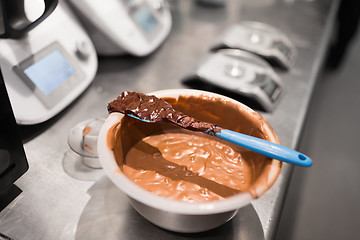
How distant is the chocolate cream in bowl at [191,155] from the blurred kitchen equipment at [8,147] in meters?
0.19

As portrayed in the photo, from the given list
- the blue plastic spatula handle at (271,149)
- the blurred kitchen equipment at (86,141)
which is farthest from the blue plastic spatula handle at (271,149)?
the blurred kitchen equipment at (86,141)

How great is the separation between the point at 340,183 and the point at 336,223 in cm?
29

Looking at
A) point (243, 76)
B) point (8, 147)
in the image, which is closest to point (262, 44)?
point (243, 76)

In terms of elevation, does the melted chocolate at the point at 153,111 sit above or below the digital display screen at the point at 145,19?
below

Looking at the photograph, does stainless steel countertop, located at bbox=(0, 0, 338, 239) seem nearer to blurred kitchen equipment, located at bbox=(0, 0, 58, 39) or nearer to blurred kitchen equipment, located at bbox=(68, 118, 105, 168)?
blurred kitchen equipment, located at bbox=(68, 118, 105, 168)

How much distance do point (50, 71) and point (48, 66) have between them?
0.6 inches

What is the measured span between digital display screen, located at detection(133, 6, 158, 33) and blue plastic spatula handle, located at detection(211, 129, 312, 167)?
711mm

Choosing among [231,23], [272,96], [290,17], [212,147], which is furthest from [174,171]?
[290,17]

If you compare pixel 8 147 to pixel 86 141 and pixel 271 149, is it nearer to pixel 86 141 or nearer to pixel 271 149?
pixel 86 141

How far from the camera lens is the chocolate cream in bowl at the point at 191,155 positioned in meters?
0.63

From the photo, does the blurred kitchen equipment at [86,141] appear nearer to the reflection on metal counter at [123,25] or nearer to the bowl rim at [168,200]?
the bowl rim at [168,200]

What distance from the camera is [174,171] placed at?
2.19 feet

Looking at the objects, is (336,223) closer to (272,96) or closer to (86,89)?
(272,96)

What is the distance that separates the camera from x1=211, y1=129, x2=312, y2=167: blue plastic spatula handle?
55 cm
